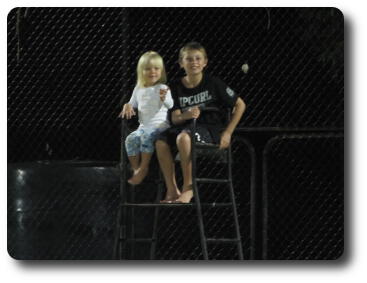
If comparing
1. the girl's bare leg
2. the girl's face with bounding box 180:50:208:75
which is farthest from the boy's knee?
the girl's face with bounding box 180:50:208:75

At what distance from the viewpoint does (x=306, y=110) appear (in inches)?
541

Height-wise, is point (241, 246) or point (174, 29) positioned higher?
point (174, 29)

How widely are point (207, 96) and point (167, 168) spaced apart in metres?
0.44

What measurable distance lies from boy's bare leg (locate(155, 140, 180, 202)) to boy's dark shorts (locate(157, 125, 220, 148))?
0.11ft

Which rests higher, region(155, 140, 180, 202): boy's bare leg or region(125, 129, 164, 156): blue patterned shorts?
region(125, 129, 164, 156): blue patterned shorts

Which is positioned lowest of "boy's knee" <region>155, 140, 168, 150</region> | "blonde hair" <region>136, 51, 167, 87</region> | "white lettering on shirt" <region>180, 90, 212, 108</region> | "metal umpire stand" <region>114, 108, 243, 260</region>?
"metal umpire stand" <region>114, 108, 243, 260</region>

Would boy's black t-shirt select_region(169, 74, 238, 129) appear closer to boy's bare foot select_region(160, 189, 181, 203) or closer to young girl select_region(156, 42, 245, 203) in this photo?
young girl select_region(156, 42, 245, 203)

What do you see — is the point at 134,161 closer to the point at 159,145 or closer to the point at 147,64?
the point at 159,145

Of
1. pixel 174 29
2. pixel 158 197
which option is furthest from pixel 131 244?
pixel 174 29

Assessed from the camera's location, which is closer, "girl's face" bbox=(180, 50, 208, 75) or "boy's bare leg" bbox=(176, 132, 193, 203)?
"boy's bare leg" bbox=(176, 132, 193, 203)

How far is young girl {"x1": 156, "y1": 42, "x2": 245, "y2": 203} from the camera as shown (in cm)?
1358

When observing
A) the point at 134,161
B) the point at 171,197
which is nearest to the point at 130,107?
the point at 134,161

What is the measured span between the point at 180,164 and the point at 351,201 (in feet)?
3.05
